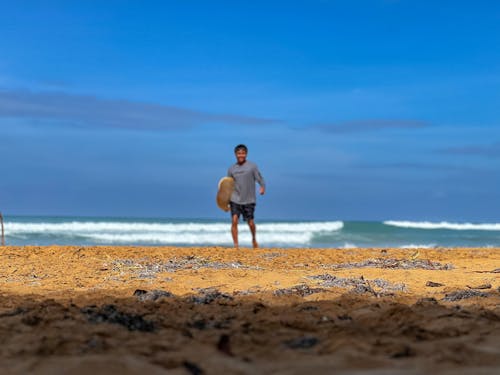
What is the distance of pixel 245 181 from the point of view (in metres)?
12.2

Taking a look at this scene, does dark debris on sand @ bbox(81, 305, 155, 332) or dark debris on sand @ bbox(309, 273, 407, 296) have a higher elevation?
dark debris on sand @ bbox(309, 273, 407, 296)

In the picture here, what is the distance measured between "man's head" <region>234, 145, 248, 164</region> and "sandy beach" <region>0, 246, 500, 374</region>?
4355 mm

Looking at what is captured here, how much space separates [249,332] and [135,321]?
874 mm

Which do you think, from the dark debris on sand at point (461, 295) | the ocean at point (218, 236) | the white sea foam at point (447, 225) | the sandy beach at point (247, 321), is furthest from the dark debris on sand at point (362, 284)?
the white sea foam at point (447, 225)

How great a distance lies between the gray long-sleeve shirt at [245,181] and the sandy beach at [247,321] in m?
4.15

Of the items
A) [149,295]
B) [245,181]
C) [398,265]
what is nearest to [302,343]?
[149,295]

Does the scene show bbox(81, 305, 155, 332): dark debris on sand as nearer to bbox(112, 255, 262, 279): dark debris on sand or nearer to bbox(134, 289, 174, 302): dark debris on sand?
bbox(134, 289, 174, 302): dark debris on sand

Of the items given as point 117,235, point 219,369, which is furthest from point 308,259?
point 117,235

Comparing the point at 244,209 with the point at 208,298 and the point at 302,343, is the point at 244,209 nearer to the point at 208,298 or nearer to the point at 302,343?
the point at 208,298

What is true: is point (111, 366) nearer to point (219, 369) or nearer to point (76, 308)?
point (219, 369)

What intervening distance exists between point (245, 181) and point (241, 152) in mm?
596

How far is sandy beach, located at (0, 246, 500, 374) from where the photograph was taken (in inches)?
126

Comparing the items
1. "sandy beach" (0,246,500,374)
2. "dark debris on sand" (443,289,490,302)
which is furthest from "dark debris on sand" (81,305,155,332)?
"dark debris on sand" (443,289,490,302)

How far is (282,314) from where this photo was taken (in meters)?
4.57
